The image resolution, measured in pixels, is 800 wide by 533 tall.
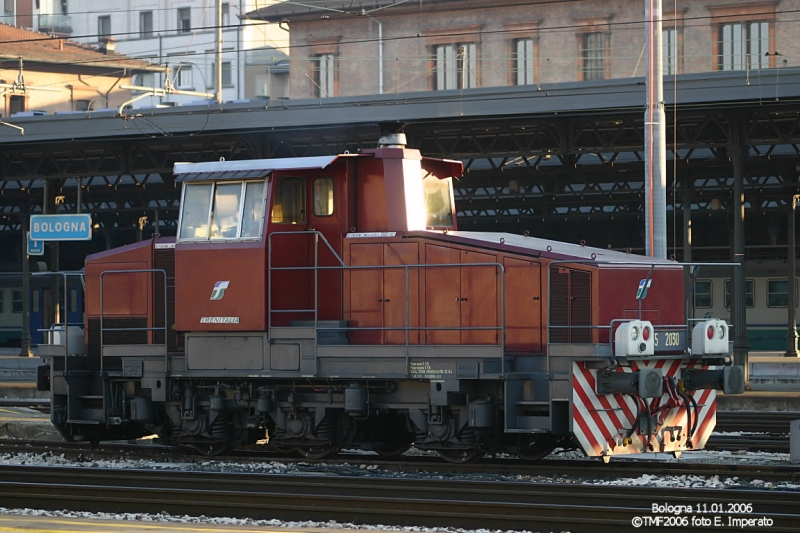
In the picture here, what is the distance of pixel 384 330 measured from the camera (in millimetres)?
12031

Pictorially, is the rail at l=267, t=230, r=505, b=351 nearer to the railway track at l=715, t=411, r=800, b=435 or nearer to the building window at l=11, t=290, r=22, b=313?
the railway track at l=715, t=411, r=800, b=435

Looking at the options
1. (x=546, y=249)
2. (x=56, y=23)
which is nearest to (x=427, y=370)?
(x=546, y=249)

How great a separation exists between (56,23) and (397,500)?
73732mm

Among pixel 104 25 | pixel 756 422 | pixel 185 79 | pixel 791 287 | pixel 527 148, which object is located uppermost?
pixel 104 25

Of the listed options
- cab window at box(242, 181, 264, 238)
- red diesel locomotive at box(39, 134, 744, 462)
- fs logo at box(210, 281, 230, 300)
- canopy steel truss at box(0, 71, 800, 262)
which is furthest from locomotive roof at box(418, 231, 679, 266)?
canopy steel truss at box(0, 71, 800, 262)

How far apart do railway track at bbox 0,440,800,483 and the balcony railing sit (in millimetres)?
66759

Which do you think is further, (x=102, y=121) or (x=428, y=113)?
(x=102, y=121)

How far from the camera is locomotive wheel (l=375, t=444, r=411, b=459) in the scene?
42.7 feet

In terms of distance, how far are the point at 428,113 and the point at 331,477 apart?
14225mm

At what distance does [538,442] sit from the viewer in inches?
478

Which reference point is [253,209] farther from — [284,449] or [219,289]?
[284,449]

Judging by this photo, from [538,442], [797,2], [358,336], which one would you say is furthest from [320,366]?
[797,2]

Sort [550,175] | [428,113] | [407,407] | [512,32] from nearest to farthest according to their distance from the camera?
[407,407]
[428,113]
[550,175]
[512,32]

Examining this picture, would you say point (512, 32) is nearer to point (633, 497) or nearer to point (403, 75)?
point (403, 75)
